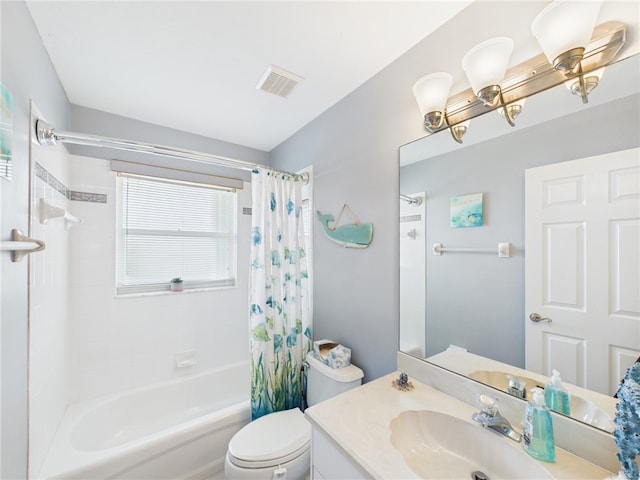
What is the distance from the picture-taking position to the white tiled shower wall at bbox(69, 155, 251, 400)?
191cm

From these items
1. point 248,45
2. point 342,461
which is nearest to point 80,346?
point 342,461

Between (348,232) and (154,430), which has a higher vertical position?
(348,232)

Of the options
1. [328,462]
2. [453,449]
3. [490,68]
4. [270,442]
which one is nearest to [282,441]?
[270,442]

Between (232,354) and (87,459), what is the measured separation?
1.26 meters

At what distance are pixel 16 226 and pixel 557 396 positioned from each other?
2005 millimetres

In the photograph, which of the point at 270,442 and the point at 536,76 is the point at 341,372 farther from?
the point at 536,76

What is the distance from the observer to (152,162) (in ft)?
7.22

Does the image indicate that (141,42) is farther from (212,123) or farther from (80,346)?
(80,346)

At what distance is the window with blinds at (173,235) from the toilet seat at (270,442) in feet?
4.41

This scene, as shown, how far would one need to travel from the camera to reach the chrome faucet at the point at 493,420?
2.77 ft

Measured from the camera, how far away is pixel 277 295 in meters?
1.87

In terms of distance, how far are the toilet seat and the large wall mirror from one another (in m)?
0.79

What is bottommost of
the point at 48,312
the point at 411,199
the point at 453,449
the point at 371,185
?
the point at 453,449

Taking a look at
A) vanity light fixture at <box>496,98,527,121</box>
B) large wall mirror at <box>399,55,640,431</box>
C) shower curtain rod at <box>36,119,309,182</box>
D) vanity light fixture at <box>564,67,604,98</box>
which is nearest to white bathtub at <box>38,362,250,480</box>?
large wall mirror at <box>399,55,640,431</box>
